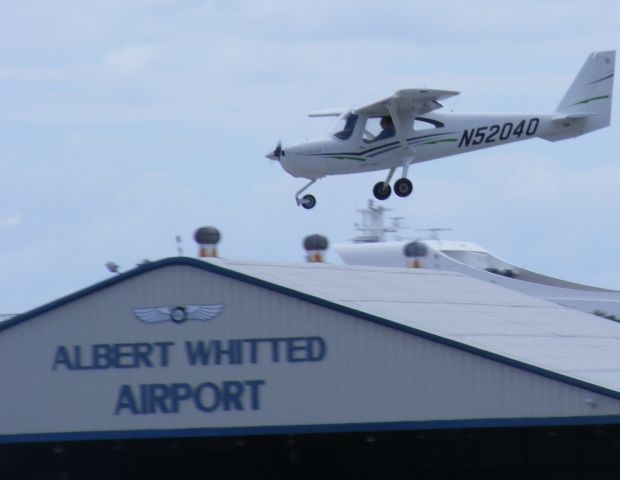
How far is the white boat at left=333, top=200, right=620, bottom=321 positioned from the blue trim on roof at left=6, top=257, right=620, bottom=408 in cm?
2050

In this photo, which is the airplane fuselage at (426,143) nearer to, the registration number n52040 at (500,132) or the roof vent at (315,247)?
the registration number n52040 at (500,132)

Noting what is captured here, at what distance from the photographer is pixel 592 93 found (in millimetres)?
32375

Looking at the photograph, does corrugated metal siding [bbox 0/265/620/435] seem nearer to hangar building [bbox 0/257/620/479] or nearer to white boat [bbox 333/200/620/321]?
hangar building [bbox 0/257/620/479]

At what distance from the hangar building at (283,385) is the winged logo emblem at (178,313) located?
0.06ft

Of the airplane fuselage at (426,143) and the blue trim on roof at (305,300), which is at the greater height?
the airplane fuselage at (426,143)

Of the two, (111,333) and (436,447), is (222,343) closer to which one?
(111,333)

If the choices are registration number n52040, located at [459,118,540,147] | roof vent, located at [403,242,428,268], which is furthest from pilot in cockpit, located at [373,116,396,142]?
roof vent, located at [403,242,428,268]

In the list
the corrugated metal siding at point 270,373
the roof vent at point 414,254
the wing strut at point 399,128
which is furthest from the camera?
the wing strut at point 399,128

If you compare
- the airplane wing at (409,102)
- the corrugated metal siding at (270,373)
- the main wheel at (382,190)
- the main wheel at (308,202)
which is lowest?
the corrugated metal siding at (270,373)

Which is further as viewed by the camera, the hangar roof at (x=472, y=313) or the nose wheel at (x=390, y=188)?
the nose wheel at (x=390, y=188)

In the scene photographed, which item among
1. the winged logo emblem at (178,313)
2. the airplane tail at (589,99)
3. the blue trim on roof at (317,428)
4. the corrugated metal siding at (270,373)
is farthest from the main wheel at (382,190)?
the blue trim on roof at (317,428)

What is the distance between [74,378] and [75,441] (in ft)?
3.79

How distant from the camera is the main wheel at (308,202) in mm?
30984

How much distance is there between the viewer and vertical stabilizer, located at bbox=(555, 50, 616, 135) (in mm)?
31891
